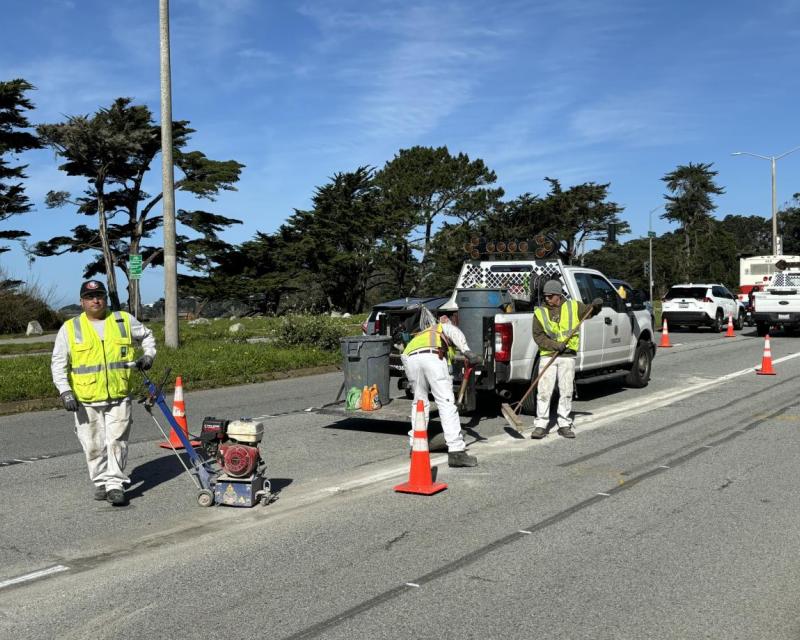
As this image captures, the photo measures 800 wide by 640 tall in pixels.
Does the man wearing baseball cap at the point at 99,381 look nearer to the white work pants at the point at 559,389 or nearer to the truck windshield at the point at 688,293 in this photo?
the white work pants at the point at 559,389

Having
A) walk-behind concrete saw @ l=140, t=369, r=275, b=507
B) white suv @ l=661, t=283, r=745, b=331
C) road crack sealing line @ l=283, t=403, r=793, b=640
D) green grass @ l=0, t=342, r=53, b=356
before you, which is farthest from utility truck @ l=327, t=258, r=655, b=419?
white suv @ l=661, t=283, r=745, b=331

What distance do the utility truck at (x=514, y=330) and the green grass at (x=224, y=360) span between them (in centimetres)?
415

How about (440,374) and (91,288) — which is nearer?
(91,288)

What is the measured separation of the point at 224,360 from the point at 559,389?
834 centimetres

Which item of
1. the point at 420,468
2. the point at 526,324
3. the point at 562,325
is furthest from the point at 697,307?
the point at 420,468

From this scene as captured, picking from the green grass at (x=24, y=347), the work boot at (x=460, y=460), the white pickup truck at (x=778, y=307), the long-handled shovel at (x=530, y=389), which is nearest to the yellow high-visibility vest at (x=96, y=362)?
the work boot at (x=460, y=460)

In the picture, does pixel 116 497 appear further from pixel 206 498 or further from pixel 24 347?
pixel 24 347

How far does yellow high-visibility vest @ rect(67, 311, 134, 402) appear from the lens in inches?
245

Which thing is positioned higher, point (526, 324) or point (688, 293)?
point (688, 293)

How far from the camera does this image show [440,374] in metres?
7.51

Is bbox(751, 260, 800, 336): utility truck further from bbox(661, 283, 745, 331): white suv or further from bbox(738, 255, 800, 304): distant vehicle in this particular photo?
bbox(738, 255, 800, 304): distant vehicle

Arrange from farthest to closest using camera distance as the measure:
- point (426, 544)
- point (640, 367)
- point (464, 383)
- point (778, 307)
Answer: point (778, 307) < point (640, 367) < point (464, 383) < point (426, 544)

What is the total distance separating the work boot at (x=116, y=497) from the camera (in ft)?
20.3

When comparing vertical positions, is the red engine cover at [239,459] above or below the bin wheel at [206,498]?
above
